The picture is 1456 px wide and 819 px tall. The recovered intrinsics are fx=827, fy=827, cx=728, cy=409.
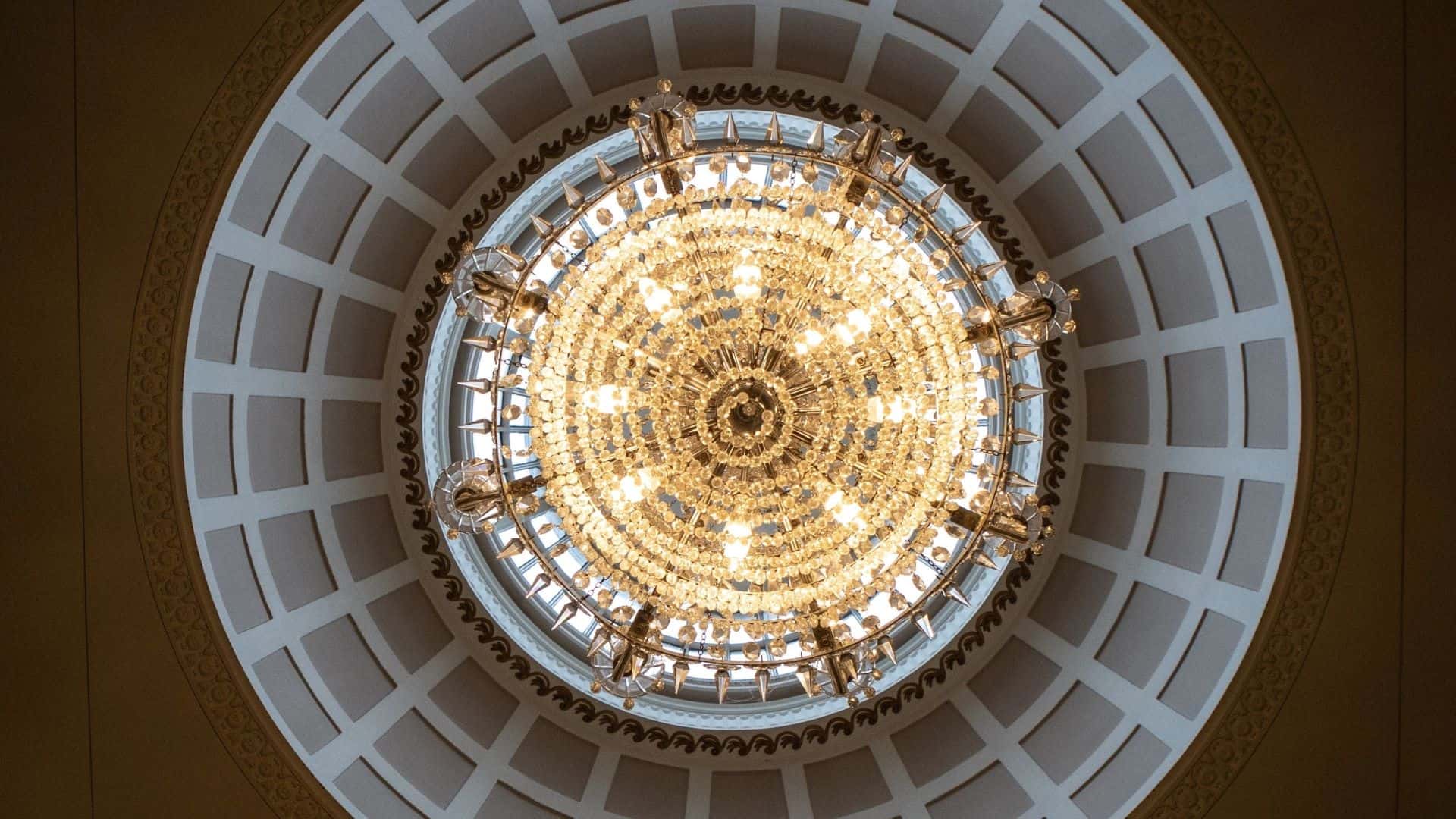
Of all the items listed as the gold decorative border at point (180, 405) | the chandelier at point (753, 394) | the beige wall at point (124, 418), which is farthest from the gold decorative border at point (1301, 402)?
the gold decorative border at point (180, 405)

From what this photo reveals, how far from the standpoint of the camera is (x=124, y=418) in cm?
731

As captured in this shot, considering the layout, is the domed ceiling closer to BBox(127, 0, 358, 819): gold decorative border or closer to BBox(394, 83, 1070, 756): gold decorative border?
BBox(394, 83, 1070, 756): gold decorative border

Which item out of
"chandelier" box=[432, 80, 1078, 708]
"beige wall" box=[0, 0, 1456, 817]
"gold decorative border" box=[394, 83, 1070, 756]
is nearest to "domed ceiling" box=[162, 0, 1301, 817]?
"gold decorative border" box=[394, 83, 1070, 756]

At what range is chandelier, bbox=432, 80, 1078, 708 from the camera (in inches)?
249

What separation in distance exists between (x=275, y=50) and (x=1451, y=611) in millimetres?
11312

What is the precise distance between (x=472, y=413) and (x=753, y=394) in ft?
16.5

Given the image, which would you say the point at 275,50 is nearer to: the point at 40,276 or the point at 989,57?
the point at 40,276

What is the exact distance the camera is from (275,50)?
695 cm

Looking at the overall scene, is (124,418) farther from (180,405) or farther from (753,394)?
(753,394)

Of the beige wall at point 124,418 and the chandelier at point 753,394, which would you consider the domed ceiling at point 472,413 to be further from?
the chandelier at point 753,394

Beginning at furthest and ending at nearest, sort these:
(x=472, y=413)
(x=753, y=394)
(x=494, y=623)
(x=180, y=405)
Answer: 1. (x=472, y=413)
2. (x=494, y=623)
3. (x=180, y=405)
4. (x=753, y=394)

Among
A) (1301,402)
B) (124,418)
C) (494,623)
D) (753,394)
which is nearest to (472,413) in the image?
(494,623)

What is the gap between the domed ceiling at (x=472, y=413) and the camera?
7824mm

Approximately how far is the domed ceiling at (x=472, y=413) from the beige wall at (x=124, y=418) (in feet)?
1.99
